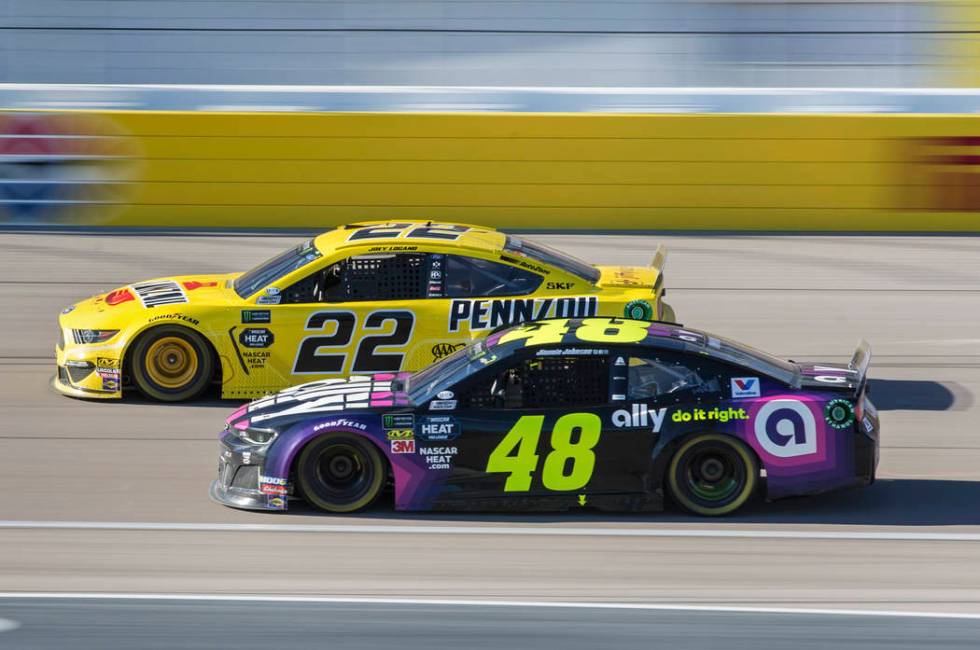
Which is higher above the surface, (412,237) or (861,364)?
(412,237)

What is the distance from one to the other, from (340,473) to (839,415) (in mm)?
2692

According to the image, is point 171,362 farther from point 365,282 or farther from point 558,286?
point 558,286

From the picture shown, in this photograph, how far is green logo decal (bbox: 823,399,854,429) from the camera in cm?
738

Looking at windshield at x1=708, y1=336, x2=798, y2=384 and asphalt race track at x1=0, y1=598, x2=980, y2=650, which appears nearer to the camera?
asphalt race track at x1=0, y1=598, x2=980, y2=650

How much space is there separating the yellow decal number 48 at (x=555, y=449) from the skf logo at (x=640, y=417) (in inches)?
4.4

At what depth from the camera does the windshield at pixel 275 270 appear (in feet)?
32.4

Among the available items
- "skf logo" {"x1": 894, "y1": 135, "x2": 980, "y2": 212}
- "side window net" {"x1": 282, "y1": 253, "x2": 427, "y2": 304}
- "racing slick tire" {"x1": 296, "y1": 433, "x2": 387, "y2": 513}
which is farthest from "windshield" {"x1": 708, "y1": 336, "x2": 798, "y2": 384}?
"skf logo" {"x1": 894, "y1": 135, "x2": 980, "y2": 212}

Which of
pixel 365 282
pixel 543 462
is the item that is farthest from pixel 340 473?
pixel 365 282

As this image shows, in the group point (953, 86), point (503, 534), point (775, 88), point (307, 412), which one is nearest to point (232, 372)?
A: point (307, 412)

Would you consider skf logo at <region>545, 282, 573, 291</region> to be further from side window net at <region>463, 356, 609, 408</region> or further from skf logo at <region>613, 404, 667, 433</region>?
skf logo at <region>613, 404, 667, 433</region>

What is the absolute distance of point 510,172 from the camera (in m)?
16.1

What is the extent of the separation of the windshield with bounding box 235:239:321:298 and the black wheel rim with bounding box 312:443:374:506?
103 inches

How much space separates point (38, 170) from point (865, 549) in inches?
461

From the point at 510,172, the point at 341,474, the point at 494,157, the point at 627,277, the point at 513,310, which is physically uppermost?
the point at 494,157
